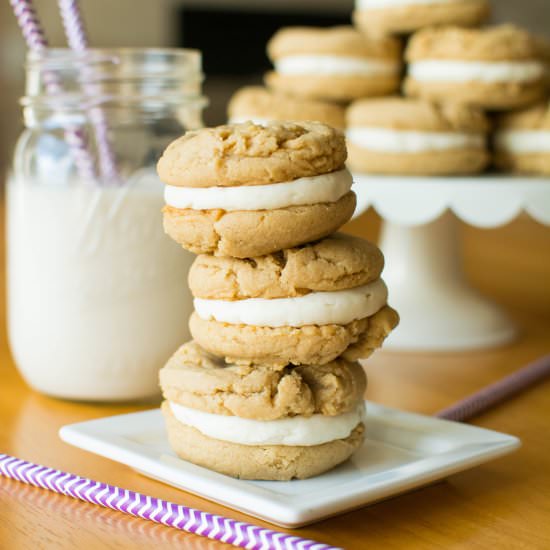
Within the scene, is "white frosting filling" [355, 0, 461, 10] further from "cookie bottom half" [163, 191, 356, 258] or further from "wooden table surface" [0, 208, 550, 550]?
"cookie bottom half" [163, 191, 356, 258]

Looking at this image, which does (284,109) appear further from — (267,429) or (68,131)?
(267,429)

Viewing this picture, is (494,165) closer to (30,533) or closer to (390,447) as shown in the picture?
→ (390,447)

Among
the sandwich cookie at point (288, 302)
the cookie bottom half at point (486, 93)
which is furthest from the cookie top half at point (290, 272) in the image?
the cookie bottom half at point (486, 93)

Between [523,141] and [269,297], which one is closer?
[269,297]

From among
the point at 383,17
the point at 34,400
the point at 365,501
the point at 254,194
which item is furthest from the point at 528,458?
the point at 383,17

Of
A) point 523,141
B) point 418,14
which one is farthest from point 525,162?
point 418,14

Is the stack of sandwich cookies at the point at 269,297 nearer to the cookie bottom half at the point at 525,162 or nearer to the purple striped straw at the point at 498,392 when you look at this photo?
the purple striped straw at the point at 498,392
